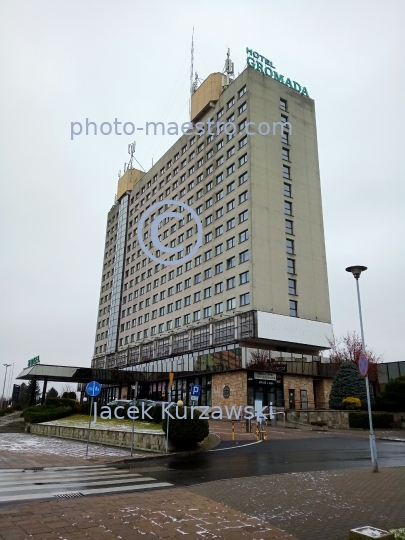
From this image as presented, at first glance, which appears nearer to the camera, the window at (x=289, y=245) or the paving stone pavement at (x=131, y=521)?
the paving stone pavement at (x=131, y=521)

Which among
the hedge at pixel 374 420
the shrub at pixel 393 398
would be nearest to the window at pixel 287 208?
the shrub at pixel 393 398

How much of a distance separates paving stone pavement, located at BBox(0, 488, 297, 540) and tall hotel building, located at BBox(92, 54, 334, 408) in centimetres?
3478

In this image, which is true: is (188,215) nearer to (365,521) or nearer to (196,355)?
(196,355)

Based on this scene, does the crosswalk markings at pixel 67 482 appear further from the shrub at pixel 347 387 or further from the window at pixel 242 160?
the window at pixel 242 160

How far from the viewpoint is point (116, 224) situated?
92.7 m

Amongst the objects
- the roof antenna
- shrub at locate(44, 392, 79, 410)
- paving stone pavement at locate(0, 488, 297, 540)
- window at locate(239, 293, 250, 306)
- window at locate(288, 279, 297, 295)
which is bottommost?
paving stone pavement at locate(0, 488, 297, 540)

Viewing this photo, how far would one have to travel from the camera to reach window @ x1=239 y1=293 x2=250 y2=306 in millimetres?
46812

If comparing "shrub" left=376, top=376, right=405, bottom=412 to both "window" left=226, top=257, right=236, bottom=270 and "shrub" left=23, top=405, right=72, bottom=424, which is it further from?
"shrub" left=23, top=405, right=72, bottom=424

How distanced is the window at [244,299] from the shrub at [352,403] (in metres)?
16.2

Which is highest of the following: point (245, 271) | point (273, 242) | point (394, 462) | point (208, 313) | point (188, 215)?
point (188, 215)

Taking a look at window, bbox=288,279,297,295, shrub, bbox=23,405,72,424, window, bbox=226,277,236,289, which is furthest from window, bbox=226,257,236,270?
shrub, bbox=23,405,72,424

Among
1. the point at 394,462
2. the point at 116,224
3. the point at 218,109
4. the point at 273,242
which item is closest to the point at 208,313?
the point at 273,242

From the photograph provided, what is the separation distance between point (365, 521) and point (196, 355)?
1773 inches

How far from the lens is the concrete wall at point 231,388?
42219mm
